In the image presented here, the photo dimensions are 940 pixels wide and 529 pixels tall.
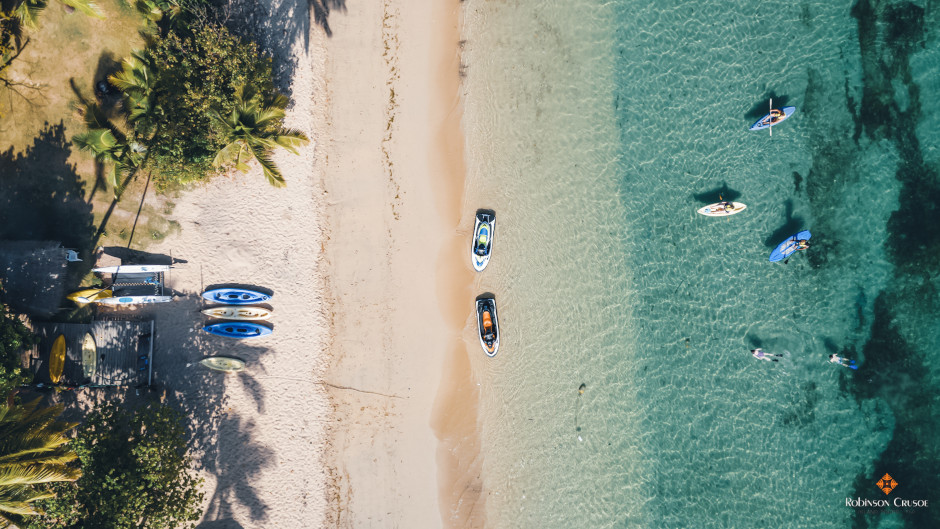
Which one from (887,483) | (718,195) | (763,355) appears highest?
(718,195)

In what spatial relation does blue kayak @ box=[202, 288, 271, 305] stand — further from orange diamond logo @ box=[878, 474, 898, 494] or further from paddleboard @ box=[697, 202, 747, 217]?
orange diamond logo @ box=[878, 474, 898, 494]

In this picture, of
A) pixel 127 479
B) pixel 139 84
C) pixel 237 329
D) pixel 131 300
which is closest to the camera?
pixel 127 479

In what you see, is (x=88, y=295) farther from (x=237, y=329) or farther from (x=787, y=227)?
(x=787, y=227)

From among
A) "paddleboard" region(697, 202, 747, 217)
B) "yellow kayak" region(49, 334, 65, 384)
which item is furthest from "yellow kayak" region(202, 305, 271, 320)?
"paddleboard" region(697, 202, 747, 217)

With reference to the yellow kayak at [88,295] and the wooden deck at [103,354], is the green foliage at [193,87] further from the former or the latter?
the wooden deck at [103,354]

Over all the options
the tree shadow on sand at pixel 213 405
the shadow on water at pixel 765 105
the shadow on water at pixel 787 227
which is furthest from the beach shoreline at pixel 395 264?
the shadow on water at pixel 787 227

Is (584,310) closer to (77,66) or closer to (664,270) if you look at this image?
(664,270)

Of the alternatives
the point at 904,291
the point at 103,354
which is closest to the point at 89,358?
the point at 103,354

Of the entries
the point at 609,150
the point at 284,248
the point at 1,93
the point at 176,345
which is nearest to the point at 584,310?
the point at 609,150
